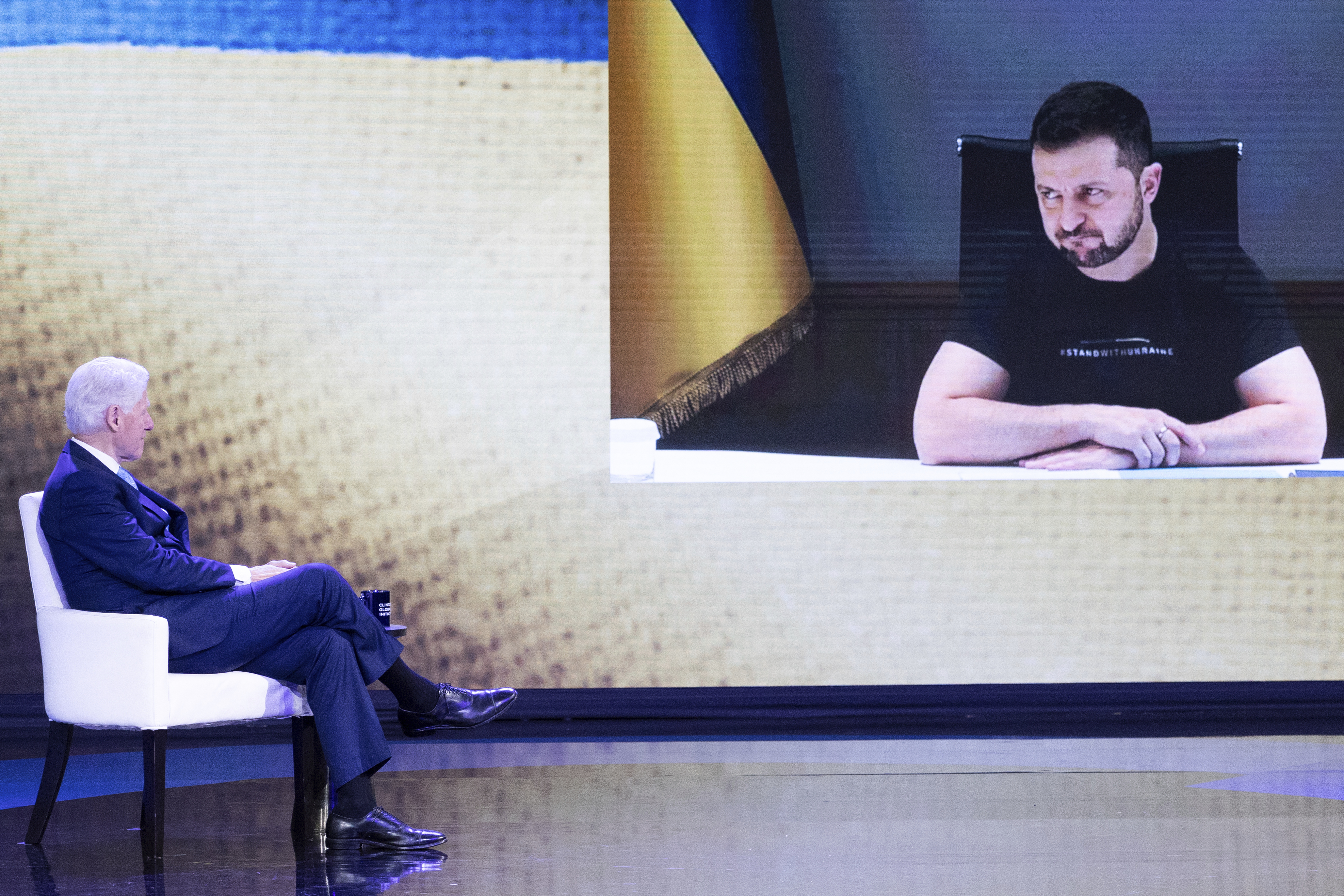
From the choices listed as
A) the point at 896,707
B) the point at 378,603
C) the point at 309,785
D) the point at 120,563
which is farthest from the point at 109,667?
the point at 896,707

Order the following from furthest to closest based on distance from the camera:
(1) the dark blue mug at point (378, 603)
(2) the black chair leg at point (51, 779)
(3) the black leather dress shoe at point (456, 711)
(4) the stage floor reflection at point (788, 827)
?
1. (1) the dark blue mug at point (378, 603)
2. (3) the black leather dress shoe at point (456, 711)
3. (2) the black chair leg at point (51, 779)
4. (4) the stage floor reflection at point (788, 827)

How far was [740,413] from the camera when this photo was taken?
15.3 feet

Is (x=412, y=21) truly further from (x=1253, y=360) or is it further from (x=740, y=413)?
(x=1253, y=360)

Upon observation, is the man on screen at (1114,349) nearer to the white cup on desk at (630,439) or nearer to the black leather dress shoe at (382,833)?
the white cup on desk at (630,439)

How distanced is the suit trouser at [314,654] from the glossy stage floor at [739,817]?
0.23 m

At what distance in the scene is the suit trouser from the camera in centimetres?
283

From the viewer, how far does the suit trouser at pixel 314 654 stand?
9.29 feet

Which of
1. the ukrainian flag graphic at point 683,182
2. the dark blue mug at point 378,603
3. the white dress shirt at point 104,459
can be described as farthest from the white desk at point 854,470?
the white dress shirt at point 104,459

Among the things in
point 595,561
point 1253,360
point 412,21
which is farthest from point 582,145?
point 1253,360

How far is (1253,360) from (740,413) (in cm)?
175

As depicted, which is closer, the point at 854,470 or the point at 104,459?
the point at 104,459

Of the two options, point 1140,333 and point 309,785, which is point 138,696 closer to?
point 309,785

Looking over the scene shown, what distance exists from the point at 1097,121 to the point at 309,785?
11.0ft

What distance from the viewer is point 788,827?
3.06 meters
